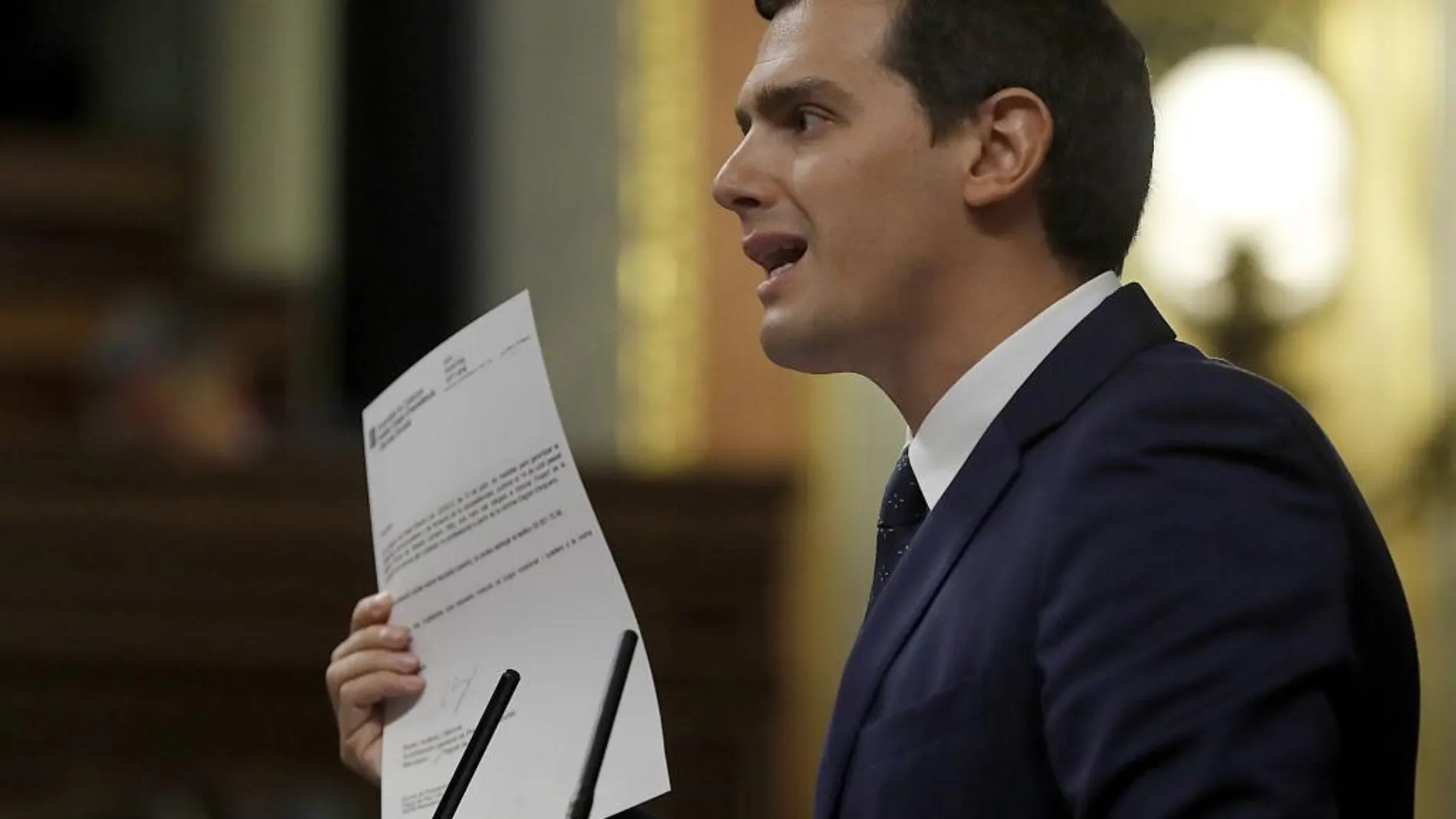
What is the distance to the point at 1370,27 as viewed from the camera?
17.2 ft

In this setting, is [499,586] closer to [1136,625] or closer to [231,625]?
[1136,625]

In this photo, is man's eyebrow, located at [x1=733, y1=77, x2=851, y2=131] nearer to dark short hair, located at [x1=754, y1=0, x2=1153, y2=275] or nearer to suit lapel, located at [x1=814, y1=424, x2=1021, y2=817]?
dark short hair, located at [x1=754, y1=0, x2=1153, y2=275]

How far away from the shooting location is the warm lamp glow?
5.10 metres

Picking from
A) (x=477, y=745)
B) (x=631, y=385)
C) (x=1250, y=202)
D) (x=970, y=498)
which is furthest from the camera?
(x=631, y=385)

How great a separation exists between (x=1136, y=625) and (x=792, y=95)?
554 mm

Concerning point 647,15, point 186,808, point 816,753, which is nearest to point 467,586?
point 186,808

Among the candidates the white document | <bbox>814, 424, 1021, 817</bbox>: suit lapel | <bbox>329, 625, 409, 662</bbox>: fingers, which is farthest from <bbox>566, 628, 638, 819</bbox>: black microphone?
<bbox>329, 625, 409, 662</bbox>: fingers

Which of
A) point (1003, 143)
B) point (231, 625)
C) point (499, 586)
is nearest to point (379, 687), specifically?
point (499, 586)

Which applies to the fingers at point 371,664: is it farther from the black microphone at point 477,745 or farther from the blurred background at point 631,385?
the blurred background at point 631,385

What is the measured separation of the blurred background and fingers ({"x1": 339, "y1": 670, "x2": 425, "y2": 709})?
2.76m

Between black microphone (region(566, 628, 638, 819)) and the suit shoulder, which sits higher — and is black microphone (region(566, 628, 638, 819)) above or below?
below

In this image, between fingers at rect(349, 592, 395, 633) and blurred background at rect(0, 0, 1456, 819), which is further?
blurred background at rect(0, 0, 1456, 819)

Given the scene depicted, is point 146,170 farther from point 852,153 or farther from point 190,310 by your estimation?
point 852,153

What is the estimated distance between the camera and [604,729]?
152 centimetres
